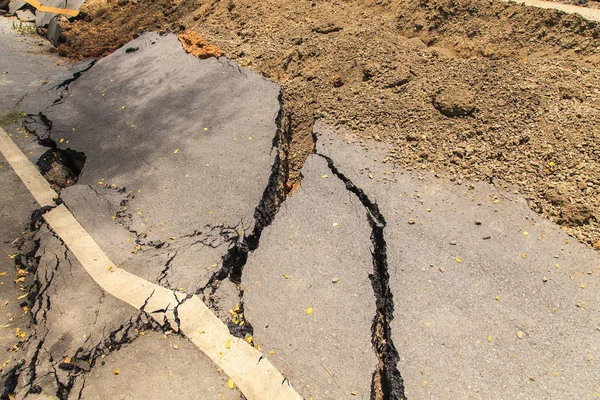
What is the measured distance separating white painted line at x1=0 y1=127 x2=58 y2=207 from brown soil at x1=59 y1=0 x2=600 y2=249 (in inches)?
115

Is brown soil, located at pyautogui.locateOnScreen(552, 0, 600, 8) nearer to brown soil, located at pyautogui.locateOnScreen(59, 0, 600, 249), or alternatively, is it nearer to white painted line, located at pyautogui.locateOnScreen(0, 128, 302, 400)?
brown soil, located at pyautogui.locateOnScreen(59, 0, 600, 249)

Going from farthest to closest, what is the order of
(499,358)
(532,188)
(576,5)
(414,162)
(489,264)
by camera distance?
(576,5)
(414,162)
(532,188)
(489,264)
(499,358)

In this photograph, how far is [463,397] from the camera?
264 centimetres

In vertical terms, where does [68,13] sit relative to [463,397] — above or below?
above

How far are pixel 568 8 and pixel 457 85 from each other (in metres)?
1.80

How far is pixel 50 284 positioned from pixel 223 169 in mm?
1975

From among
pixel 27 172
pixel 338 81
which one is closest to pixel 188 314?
pixel 27 172

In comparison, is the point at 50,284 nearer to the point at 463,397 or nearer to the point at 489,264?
the point at 463,397

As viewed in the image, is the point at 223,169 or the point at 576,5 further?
the point at 576,5

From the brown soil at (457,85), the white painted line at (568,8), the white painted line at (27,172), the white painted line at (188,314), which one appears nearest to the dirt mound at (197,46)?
the brown soil at (457,85)

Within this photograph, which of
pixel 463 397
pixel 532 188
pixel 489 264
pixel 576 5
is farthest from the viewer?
pixel 576 5

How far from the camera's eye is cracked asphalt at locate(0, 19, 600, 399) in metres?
2.79

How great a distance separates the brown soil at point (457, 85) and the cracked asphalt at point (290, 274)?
11.1 inches

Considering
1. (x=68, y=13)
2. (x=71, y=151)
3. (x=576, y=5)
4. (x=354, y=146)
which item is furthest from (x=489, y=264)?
(x=68, y=13)
